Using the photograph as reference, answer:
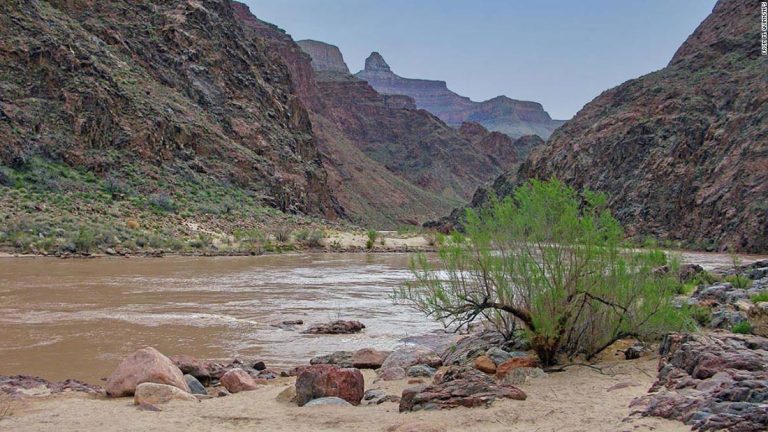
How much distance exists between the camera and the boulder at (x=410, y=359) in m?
9.29

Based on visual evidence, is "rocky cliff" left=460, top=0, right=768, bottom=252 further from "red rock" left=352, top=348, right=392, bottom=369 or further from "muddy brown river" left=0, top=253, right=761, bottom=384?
"red rock" left=352, top=348, right=392, bottom=369

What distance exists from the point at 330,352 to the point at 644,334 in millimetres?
5046

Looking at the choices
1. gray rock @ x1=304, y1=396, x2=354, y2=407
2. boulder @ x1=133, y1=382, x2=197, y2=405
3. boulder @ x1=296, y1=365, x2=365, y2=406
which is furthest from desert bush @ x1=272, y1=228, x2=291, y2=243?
gray rock @ x1=304, y1=396, x2=354, y2=407

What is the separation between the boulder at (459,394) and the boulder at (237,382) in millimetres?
2403

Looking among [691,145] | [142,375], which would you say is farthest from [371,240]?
[142,375]

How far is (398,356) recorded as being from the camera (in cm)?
954

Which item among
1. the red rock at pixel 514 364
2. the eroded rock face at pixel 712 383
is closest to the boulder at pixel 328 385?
the red rock at pixel 514 364

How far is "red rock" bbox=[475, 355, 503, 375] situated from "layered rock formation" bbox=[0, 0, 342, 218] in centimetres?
3835

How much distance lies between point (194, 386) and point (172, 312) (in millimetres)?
7137

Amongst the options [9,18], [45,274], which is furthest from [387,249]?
[9,18]

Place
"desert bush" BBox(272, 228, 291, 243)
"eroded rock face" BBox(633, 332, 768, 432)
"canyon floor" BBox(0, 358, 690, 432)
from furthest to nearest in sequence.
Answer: "desert bush" BBox(272, 228, 291, 243) < "canyon floor" BBox(0, 358, 690, 432) < "eroded rock face" BBox(633, 332, 768, 432)

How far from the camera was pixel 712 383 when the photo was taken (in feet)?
19.4

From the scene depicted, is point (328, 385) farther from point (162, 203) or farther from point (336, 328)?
point (162, 203)

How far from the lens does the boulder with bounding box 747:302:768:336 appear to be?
9008 millimetres
